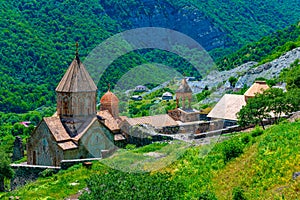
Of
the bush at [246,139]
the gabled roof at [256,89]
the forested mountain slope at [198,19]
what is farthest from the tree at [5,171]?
the forested mountain slope at [198,19]

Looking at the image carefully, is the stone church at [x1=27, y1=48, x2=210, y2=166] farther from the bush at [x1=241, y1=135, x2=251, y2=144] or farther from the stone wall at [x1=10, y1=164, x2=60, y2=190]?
the bush at [x1=241, y1=135, x2=251, y2=144]

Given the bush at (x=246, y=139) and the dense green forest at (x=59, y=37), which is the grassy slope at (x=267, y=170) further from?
the dense green forest at (x=59, y=37)

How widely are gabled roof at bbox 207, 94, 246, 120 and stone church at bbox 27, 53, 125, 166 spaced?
9888 mm

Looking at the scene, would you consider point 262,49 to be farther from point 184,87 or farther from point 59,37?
point 184,87

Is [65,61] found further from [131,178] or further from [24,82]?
[131,178]

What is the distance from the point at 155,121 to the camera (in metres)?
30.9

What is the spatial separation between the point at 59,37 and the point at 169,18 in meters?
41.9

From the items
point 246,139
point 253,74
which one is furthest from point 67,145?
point 253,74

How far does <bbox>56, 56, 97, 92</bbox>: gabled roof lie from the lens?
997 inches

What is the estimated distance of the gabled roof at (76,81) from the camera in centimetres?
2533

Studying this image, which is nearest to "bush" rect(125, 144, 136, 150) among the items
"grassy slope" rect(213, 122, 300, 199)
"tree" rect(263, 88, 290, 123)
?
"tree" rect(263, 88, 290, 123)

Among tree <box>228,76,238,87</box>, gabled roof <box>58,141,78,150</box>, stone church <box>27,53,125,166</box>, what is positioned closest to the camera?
Result: gabled roof <box>58,141,78,150</box>

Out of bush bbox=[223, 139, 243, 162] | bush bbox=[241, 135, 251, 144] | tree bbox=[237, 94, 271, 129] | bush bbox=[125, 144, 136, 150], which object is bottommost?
bush bbox=[125, 144, 136, 150]

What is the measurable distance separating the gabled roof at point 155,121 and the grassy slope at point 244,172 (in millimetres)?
10110
